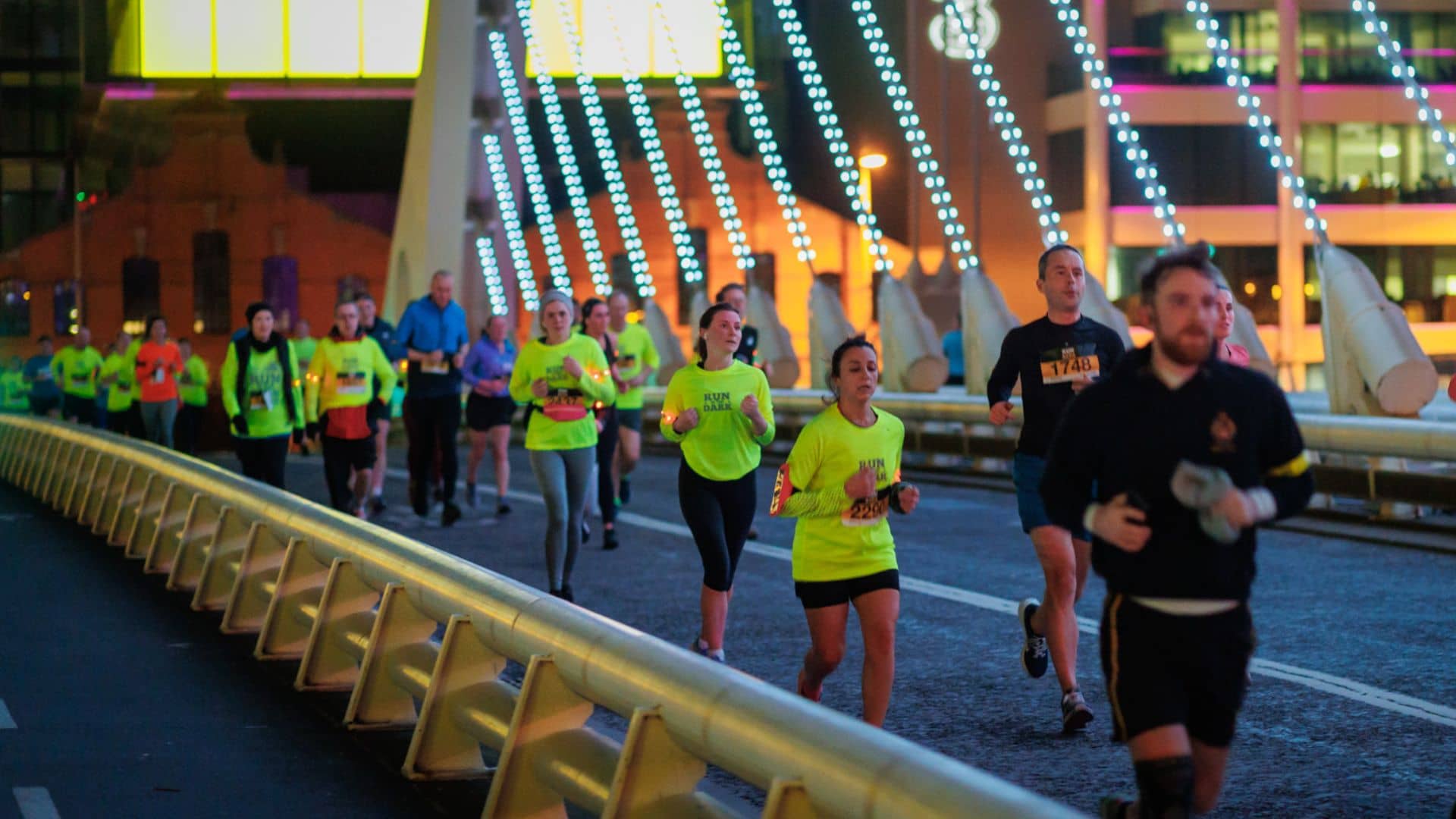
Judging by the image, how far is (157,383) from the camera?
2522 cm

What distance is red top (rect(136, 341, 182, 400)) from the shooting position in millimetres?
25234

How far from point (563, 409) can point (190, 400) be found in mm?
15308

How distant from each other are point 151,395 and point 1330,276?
13.2 metres

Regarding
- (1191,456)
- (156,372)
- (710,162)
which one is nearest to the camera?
(1191,456)

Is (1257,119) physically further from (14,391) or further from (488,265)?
(14,391)

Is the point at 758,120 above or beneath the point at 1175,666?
above

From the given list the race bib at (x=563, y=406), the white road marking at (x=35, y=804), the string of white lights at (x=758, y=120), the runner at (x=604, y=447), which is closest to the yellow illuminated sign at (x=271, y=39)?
the string of white lights at (x=758, y=120)

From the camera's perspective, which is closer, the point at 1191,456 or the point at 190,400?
the point at 1191,456

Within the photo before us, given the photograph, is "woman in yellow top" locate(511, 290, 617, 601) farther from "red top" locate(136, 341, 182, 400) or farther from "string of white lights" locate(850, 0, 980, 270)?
"red top" locate(136, 341, 182, 400)

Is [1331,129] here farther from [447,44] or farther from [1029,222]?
[447,44]

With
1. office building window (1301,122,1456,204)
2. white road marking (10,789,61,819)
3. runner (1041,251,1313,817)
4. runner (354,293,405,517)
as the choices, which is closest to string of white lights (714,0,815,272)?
runner (354,293,405,517)

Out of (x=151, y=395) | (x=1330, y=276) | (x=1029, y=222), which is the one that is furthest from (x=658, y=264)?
(x=1330, y=276)

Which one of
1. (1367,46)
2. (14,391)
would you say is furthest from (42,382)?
(1367,46)

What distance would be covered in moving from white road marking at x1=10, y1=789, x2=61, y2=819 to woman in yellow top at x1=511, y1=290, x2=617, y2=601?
17.3 ft
